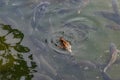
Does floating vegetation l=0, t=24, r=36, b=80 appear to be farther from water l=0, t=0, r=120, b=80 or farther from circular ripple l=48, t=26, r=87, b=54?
circular ripple l=48, t=26, r=87, b=54

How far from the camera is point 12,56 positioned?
5.25 m

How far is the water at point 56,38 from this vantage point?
198 inches

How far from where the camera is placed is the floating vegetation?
493 cm

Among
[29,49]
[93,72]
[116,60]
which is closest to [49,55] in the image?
[29,49]

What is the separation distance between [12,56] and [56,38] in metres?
0.91

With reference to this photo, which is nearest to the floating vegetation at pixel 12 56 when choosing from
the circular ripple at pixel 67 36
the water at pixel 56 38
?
the water at pixel 56 38

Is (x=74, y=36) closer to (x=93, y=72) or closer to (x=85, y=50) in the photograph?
(x=85, y=50)

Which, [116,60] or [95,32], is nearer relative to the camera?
[116,60]

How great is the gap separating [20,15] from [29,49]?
104 cm

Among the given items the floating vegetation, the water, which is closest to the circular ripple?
the water

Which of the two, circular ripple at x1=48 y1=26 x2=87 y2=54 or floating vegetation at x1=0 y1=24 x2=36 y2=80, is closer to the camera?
floating vegetation at x1=0 y1=24 x2=36 y2=80

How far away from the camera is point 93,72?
5.05 m

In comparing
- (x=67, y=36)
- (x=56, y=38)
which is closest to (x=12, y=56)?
(x=56, y=38)

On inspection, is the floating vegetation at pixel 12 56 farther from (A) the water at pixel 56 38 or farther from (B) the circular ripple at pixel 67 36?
(B) the circular ripple at pixel 67 36
